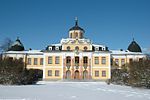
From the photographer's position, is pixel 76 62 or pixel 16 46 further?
pixel 16 46

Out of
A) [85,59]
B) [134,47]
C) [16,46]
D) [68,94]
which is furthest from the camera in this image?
[134,47]

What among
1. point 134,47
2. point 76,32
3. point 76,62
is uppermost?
point 76,32

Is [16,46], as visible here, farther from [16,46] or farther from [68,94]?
[68,94]

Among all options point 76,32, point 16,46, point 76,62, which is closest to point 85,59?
point 76,62

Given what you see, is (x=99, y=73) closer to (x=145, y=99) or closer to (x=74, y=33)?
(x=74, y=33)

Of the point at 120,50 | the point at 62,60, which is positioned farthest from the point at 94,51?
the point at 120,50

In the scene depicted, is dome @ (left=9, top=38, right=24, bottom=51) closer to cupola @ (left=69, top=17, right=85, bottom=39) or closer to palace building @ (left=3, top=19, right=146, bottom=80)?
palace building @ (left=3, top=19, right=146, bottom=80)

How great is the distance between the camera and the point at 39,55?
5884 cm

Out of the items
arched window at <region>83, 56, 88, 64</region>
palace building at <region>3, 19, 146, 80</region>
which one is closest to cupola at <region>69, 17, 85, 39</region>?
palace building at <region>3, 19, 146, 80</region>

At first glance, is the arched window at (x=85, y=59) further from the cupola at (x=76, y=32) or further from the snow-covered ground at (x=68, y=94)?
the snow-covered ground at (x=68, y=94)

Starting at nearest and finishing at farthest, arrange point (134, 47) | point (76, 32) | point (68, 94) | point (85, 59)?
point (68, 94) < point (85, 59) < point (76, 32) < point (134, 47)

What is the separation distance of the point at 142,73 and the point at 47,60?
3284 centimetres

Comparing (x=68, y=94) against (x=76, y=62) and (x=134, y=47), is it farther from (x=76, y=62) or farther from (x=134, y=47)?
(x=134, y=47)

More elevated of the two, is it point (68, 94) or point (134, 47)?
point (134, 47)
